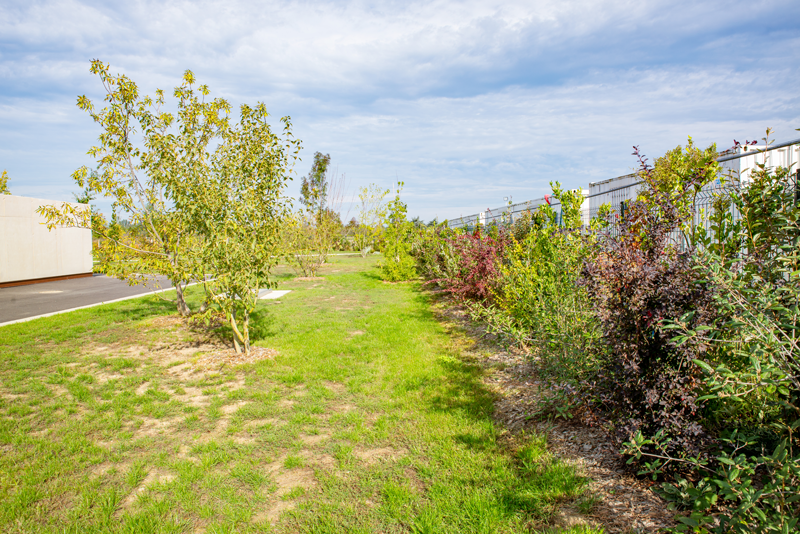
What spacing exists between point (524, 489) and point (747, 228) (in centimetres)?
214

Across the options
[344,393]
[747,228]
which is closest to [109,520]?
[344,393]

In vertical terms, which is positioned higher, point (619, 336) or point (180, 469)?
point (619, 336)

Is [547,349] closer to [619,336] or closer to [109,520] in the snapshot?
[619,336]

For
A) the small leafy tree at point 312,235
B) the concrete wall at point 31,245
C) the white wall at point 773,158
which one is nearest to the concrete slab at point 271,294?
the small leafy tree at point 312,235

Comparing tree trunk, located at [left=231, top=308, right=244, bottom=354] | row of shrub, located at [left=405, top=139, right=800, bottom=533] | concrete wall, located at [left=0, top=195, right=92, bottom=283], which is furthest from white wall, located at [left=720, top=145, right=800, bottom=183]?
concrete wall, located at [left=0, top=195, right=92, bottom=283]

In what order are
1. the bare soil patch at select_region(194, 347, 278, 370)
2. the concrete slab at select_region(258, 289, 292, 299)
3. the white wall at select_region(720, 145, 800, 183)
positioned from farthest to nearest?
1. the concrete slab at select_region(258, 289, 292, 299)
2. the white wall at select_region(720, 145, 800, 183)
3. the bare soil patch at select_region(194, 347, 278, 370)

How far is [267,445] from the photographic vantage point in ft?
11.5

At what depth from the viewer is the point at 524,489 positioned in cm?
274

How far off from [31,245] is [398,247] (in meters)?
14.3

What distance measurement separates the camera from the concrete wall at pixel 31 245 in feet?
50.3

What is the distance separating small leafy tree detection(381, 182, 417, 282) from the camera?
14430 millimetres

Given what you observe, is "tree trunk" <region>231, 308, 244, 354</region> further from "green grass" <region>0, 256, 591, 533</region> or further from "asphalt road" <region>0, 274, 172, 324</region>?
"asphalt road" <region>0, 274, 172, 324</region>

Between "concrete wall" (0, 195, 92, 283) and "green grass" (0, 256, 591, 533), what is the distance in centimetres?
1224

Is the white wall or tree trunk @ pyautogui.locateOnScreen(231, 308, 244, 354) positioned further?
the white wall
